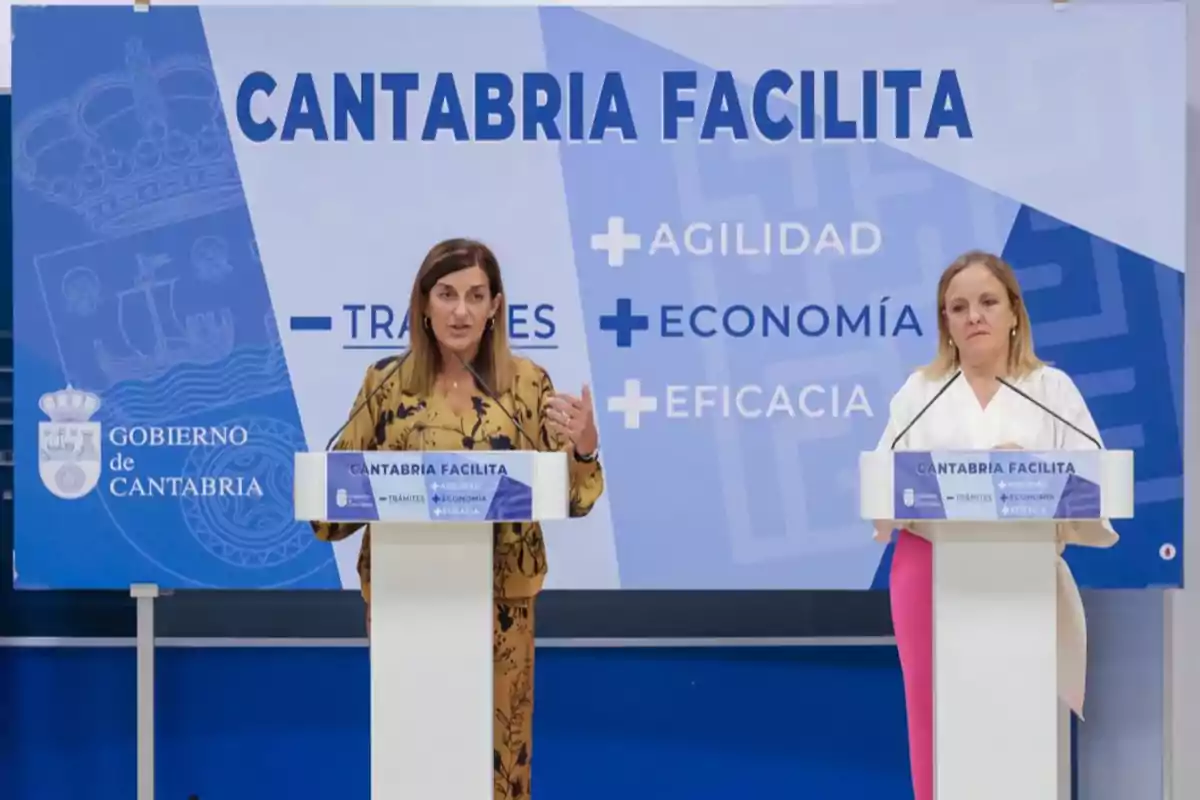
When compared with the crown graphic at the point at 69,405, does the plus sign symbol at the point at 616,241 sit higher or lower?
higher

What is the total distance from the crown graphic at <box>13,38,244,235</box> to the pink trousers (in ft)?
6.09

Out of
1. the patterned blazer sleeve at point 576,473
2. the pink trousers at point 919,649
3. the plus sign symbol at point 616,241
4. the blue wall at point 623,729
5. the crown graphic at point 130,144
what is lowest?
the blue wall at point 623,729

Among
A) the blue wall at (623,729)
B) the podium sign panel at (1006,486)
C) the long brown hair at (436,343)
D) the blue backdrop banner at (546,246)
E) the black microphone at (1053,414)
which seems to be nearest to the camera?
the podium sign panel at (1006,486)

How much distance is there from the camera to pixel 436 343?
2.59 metres

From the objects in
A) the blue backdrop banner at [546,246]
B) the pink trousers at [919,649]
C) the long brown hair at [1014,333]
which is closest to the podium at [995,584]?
the pink trousers at [919,649]

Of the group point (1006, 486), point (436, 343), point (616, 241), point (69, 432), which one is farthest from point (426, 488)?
point (69, 432)

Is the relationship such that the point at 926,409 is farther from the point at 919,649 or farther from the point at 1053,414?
the point at 919,649

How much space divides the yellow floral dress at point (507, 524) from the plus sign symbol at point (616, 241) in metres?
0.64

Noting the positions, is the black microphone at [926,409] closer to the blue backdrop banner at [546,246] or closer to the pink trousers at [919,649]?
the pink trousers at [919,649]

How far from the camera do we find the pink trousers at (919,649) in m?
2.47

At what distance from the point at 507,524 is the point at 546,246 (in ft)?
Result: 2.90

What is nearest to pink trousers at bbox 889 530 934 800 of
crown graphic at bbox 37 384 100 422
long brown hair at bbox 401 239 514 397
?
long brown hair at bbox 401 239 514 397

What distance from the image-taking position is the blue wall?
11.8 ft

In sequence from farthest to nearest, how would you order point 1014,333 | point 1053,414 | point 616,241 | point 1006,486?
point 616,241, point 1014,333, point 1053,414, point 1006,486
